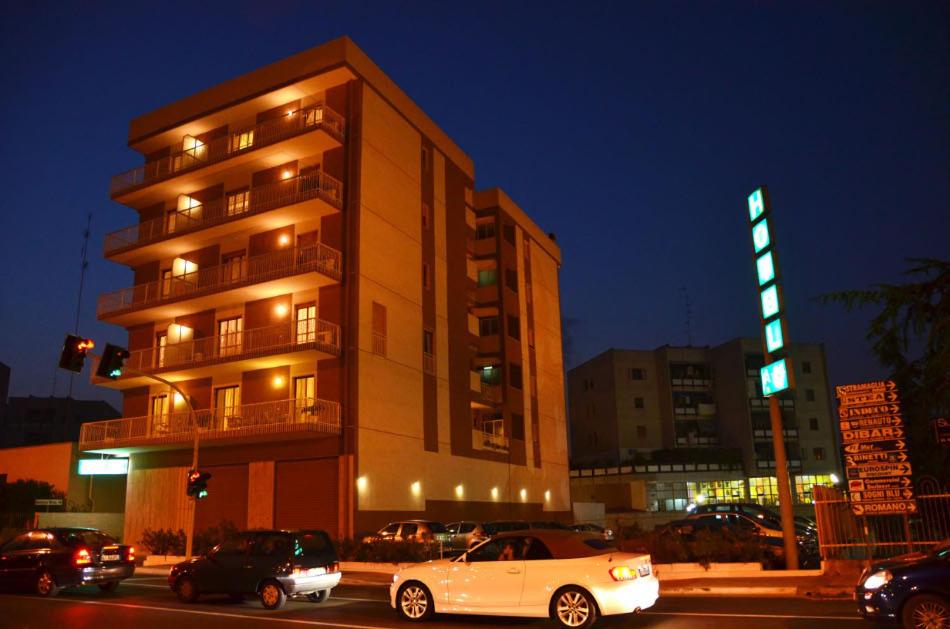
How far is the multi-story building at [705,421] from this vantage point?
7075cm

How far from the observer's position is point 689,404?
77562 mm

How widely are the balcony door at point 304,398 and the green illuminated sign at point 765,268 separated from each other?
1735 cm

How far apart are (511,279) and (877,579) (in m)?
38.7

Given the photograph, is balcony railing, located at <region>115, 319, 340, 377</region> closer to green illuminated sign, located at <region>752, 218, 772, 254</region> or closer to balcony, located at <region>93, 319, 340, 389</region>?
balcony, located at <region>93, 319, 340, 389</region>

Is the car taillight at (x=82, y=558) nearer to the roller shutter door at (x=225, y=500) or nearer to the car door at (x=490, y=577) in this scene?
the car door at (x=490, y=577)

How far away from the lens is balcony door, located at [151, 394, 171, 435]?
3542cm

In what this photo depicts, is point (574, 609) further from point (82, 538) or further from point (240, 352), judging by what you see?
point (240, 352)

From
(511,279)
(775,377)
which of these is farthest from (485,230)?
(775,377)

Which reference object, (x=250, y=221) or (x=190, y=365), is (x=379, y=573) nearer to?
(x=190, y=365)

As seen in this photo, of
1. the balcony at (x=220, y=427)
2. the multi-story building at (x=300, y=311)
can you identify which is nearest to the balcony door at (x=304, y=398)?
the balcony at (x=220, y=427)

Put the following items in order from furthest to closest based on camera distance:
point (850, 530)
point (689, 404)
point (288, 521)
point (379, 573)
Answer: point (689, 404), point (288, 521), point (379, 573), point (850, 530)

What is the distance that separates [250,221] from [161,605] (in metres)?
21.2

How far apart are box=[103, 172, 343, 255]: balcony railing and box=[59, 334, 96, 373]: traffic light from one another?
41.9 feet

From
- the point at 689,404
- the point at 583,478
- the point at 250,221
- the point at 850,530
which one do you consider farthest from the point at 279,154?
the point at 689,404
